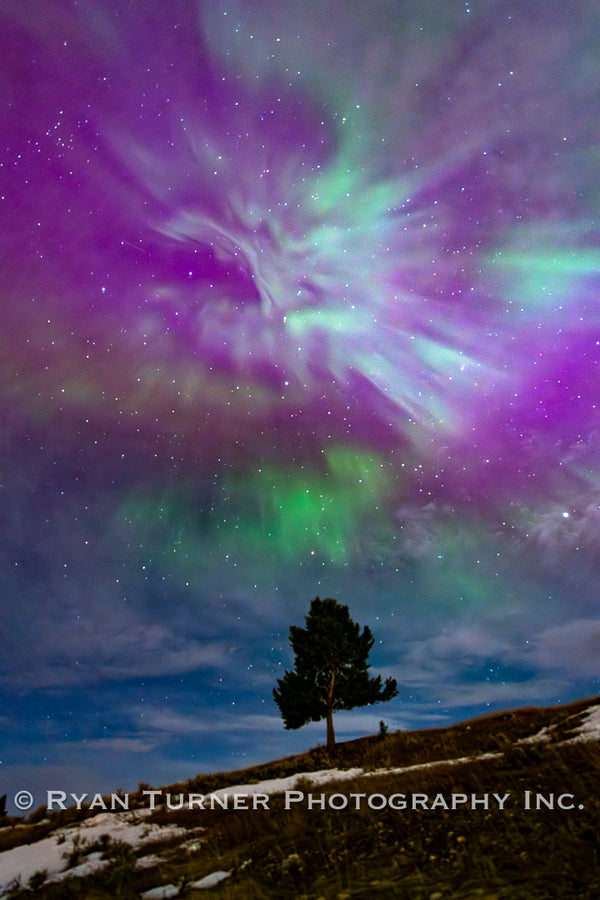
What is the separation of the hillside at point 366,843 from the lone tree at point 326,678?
2239 cm

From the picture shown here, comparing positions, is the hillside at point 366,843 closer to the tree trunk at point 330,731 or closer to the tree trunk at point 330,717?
the tree trunk at point 330,731

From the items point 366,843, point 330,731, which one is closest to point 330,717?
point 330,731

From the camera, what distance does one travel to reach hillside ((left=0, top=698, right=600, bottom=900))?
4.40 m

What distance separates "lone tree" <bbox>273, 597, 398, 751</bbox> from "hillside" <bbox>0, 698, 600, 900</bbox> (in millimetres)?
22393

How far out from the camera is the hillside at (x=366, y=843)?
440 centimetres

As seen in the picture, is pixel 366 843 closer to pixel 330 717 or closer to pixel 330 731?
pixel 330 731

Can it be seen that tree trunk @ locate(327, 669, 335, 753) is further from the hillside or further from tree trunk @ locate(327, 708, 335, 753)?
the hillside

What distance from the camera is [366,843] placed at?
594cm

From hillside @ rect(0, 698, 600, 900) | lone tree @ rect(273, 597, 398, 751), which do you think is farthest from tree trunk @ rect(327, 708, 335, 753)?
hillside @ rect(0, 698, 600, 900)

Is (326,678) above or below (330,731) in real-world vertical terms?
above

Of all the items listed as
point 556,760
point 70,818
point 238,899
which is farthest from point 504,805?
point 70,818

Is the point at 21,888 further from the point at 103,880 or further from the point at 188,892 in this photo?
the point at 188,892

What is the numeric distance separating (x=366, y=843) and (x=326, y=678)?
96.8ft

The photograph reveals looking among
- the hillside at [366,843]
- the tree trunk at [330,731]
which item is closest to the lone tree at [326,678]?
the tree trunk at [330,731]
